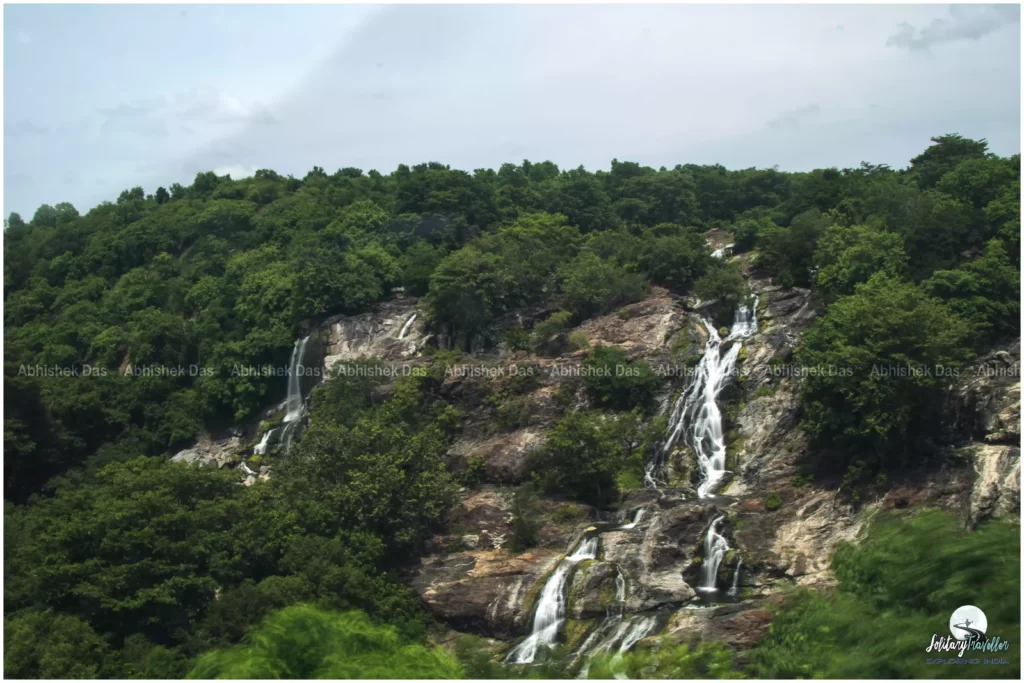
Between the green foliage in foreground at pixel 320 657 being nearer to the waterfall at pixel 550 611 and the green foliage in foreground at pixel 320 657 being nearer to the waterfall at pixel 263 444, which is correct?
the waterfall at pixel 550 611

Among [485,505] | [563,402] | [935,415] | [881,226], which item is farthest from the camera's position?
[881,226]

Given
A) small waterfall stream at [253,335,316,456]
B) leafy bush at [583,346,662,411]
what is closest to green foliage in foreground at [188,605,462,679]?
leafy bush at [583,346,662,411]

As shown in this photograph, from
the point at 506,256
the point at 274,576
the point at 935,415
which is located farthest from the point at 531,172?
the point at 274,576

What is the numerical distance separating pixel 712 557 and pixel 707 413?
9615mm

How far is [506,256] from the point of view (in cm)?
4603

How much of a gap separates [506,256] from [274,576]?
77.4ft

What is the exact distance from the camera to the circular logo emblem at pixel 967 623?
1081cm

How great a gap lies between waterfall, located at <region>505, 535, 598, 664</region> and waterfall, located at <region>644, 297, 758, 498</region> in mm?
6216

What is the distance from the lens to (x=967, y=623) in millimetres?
11000

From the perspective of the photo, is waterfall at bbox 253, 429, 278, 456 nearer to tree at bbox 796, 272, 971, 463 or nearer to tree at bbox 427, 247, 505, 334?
tree at bbox 427, 247, 505, 334

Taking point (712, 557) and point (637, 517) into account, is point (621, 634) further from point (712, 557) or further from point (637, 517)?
point (637, 517)

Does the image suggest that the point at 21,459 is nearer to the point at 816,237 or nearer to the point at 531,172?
the point at 816,237

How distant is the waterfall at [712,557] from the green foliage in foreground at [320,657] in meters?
14.2

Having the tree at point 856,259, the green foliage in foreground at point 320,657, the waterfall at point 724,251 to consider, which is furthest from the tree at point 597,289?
the green foliage in foreground at point 320,657
